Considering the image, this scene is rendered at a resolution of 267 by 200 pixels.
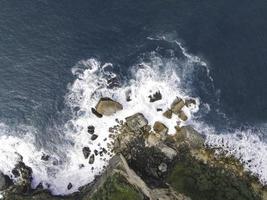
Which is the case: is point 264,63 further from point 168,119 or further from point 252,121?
point 168,119

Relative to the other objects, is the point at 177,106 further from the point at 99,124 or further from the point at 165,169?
the point at 99,124

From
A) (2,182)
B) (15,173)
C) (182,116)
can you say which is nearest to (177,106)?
(182,116)

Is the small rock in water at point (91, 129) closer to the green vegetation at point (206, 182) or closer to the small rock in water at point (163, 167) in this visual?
the small rock in water at point (163, 167)

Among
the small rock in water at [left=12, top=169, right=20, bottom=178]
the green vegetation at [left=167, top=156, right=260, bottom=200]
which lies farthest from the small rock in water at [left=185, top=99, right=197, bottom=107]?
the small rock in water at [left=12, top=169, right=20, bottom=178]

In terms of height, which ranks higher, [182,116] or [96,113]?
[182,116]

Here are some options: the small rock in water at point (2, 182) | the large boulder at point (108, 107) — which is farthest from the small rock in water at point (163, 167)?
the small rock in water at point (2, 182)

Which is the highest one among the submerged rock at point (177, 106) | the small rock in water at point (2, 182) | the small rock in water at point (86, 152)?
the submerged rock at point (177, 106)
